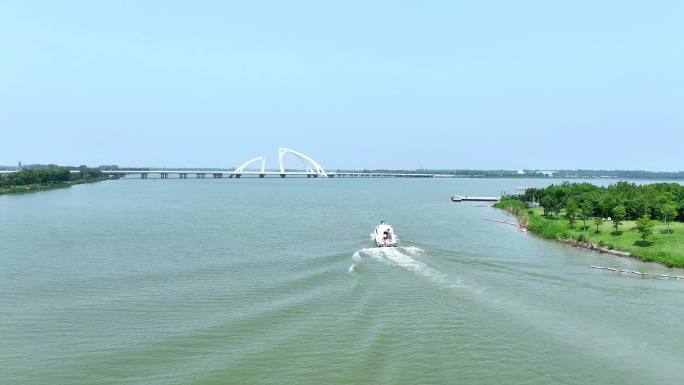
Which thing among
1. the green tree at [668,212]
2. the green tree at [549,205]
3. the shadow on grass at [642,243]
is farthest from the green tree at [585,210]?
the shadow on grass at [642,243]

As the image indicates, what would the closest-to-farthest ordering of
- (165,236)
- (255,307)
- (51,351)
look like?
(51,351), (255,307), (165,236)

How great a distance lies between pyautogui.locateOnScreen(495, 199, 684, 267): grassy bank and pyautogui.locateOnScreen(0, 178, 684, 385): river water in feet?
3.82

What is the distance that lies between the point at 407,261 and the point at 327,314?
10447 mm

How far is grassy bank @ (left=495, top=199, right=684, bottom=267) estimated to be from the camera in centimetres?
2916

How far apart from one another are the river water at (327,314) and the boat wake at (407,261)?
0.12 metres

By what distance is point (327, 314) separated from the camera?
18938mm

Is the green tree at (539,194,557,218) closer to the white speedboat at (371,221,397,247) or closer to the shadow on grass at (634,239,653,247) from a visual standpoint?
the shadow on grass at (634,239,653,247)

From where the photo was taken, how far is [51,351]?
15.5 m

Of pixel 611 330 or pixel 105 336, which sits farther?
pixel 611 330

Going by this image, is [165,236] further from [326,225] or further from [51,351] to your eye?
Answer: [51,351]

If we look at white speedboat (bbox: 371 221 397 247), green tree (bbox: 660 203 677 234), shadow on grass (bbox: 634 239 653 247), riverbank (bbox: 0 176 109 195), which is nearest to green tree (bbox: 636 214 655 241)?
shadow on grass (bbox: 634 239 653 247)

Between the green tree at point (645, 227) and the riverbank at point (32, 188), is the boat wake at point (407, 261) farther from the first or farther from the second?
the riverbank at point (32, 188)

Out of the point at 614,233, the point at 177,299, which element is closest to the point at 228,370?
the point at 177,299

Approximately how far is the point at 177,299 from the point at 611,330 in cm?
1567
